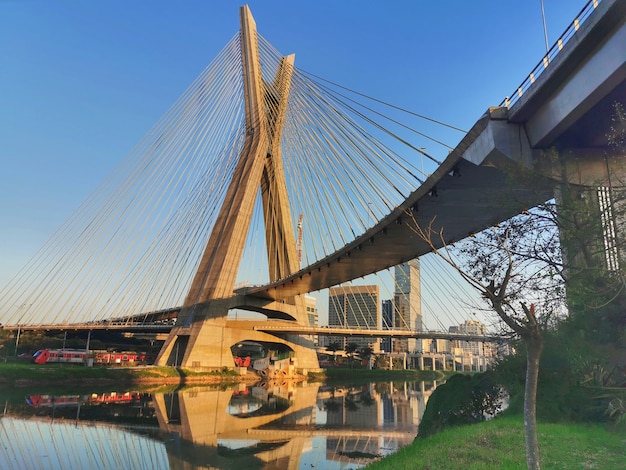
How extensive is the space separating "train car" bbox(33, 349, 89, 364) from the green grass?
43254 millimetres

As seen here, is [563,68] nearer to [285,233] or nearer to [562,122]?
[562,122]

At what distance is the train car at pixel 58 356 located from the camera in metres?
42.4

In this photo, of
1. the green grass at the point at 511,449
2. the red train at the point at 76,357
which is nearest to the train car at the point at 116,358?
the red train at the point at 76,357

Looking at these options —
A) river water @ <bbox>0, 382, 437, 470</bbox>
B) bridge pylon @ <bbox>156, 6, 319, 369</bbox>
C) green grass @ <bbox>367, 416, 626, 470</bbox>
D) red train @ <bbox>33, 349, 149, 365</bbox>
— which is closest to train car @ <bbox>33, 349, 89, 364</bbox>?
red train @ <bbox>33, 349, 149, 365</bbox>

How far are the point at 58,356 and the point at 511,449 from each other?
46896mm

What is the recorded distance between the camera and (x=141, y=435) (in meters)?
13.9

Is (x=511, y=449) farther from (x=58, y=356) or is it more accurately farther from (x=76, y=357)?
(x=76, y=357)

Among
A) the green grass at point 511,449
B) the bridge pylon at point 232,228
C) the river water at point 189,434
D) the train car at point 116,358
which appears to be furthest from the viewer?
the train car at point 116,358

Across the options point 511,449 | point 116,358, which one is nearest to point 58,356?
point 116,358

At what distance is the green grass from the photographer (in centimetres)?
732

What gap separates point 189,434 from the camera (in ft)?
47.2

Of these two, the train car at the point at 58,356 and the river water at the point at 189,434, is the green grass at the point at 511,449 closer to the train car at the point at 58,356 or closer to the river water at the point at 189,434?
the river water at the point at 189,434

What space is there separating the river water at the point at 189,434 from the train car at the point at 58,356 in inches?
841

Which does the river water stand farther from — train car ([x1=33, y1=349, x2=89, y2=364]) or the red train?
the red train
